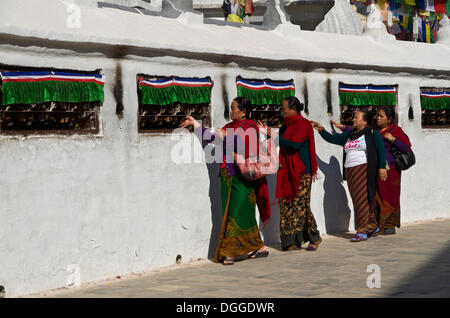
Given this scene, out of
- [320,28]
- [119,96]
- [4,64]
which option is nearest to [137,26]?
[119,96]

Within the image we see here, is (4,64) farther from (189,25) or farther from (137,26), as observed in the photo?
(189,25)

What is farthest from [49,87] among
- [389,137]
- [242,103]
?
[389,137]

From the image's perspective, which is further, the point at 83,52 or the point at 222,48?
the point at 222,48

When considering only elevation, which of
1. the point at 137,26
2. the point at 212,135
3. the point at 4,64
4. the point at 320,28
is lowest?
the point at 212,135

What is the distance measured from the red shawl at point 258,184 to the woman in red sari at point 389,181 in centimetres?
195

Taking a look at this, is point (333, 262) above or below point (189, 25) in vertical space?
below

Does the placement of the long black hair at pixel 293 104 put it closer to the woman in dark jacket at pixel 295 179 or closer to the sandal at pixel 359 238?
the woman in dark jacket at pixel 295 179

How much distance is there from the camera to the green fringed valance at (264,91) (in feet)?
26.5

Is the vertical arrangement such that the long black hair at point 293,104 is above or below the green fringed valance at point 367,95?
below

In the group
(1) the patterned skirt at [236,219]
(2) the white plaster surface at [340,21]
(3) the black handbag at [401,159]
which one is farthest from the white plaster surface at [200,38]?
(2) the white plaster surface at [340,21]

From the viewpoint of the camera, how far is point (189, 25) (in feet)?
26.5

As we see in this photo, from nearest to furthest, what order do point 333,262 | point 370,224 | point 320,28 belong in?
point 333,262 → point 370,224 → point 320,28

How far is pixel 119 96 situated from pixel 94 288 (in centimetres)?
176
